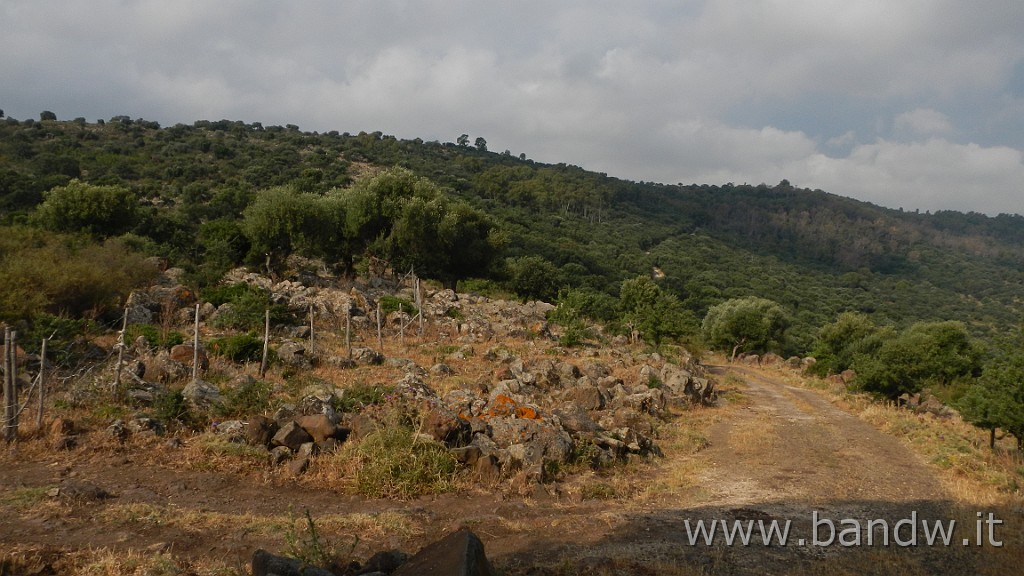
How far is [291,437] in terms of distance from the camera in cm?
938

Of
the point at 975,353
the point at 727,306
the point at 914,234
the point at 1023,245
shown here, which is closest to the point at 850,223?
the point at 914,234

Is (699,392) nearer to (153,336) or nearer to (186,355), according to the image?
(186,355)

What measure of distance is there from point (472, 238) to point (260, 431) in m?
29.1

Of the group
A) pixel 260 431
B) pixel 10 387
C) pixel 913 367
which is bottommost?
pixel 913 367

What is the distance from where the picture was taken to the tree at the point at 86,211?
93.7 ft

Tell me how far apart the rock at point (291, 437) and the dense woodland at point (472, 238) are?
746 cm

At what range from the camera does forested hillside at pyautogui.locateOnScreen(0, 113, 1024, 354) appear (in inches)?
1163

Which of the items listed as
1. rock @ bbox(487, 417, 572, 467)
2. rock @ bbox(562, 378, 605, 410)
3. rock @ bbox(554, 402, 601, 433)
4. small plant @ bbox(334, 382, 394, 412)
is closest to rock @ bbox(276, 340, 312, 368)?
small plant @ bbox(334, 382, 394, 412)

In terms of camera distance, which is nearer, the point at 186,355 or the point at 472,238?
the point at 186,355

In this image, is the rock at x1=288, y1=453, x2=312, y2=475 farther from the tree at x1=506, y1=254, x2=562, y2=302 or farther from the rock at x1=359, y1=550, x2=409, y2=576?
the tree at x1=506, y1=254, x2=562, y2=302

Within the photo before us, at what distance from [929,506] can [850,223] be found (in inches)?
6171

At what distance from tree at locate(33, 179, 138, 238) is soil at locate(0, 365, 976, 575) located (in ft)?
86.4

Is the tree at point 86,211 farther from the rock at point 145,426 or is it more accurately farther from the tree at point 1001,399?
the tree at point 1001,399

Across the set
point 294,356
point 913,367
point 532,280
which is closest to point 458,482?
point 294,356
